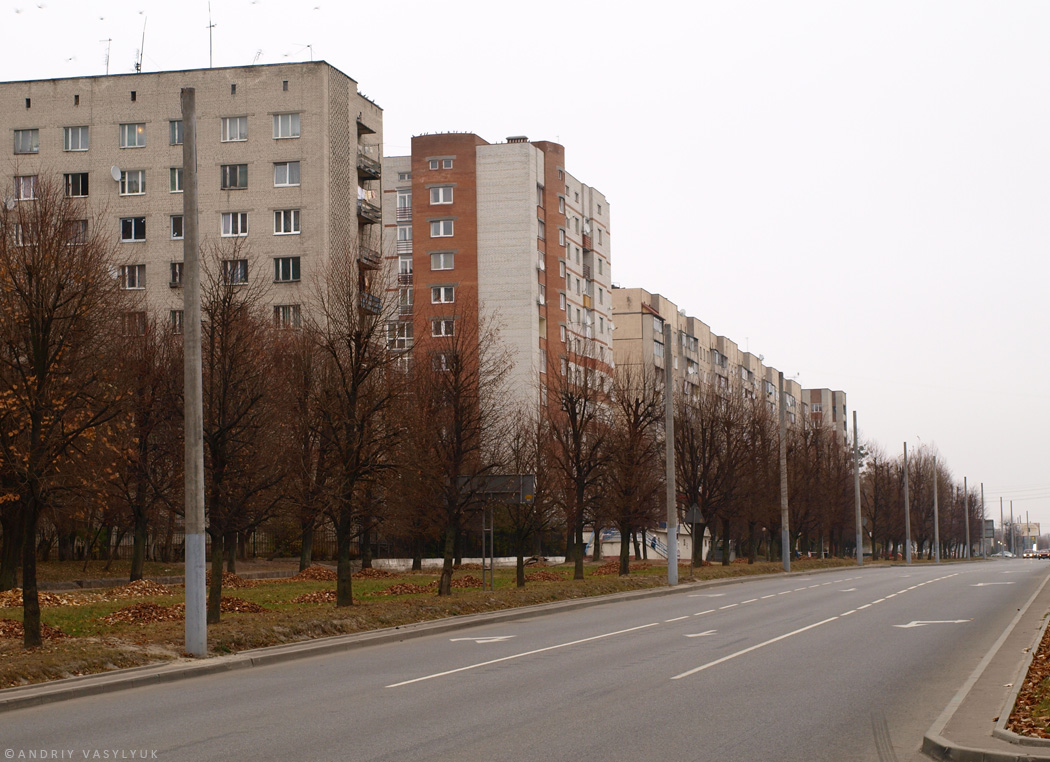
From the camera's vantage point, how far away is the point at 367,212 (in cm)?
6856

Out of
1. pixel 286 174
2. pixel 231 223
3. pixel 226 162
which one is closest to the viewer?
pixel 286 174

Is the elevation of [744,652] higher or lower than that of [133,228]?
lower

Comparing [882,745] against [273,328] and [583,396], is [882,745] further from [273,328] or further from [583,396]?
[273,328]

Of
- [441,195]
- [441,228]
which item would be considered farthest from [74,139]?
[441,228]

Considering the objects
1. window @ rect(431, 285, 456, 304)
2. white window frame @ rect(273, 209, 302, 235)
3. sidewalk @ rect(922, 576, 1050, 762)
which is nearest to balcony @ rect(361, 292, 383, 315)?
sidewalk @ rect(922, 576, 1050, 762)

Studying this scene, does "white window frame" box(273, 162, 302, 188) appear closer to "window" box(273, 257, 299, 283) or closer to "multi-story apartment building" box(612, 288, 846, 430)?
"window" box(273, 257, 299, 283)

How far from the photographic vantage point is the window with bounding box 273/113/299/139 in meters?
66.0

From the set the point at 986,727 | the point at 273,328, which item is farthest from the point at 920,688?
the point at 273,328

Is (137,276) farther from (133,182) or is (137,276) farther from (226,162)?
(226,162)

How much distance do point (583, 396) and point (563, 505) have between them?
4812 millimetres

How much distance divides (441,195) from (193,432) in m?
69.9

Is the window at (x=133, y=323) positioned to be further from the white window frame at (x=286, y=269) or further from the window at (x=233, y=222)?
the window at (x=233, y=222)

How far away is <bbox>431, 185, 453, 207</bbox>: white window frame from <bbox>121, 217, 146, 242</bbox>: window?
25518mm

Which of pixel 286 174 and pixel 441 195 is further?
pixel 441 195
